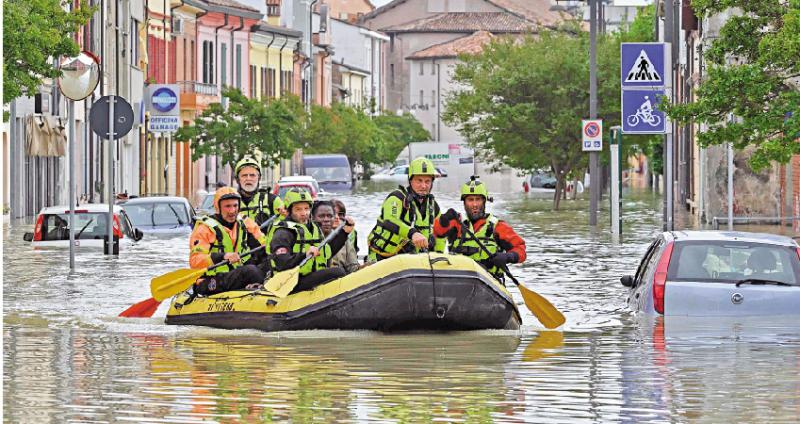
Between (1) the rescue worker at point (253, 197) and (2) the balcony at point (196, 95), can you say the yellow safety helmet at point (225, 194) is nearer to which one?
(1) the rescue worker at point (253, 197)

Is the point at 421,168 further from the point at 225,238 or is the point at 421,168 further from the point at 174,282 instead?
the point at 174,282

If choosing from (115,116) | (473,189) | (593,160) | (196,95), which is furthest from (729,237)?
(196,95)

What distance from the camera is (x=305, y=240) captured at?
1738cm

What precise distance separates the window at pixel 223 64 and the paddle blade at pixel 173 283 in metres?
73.6

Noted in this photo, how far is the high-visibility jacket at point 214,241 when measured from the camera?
18.0 m

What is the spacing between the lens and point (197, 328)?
18266 mm

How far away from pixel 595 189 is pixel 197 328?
28155 millimetres

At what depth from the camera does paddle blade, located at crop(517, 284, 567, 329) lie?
18.8 metres

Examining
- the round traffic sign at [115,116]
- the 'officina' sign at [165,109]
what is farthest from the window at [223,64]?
the round traffic sign at [115,116]

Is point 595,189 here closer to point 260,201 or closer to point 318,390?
point 260,201

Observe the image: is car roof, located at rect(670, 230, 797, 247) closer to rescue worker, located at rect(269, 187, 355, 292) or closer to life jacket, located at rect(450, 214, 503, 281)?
life jacket, located at rect(450, 214, 503, 281)

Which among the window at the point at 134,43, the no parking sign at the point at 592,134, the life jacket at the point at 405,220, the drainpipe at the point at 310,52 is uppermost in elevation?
the drainpipe at the point at 310,52

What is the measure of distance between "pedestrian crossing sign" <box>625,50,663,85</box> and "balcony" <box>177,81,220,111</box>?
47.1 metres

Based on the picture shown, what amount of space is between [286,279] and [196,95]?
202 feet
